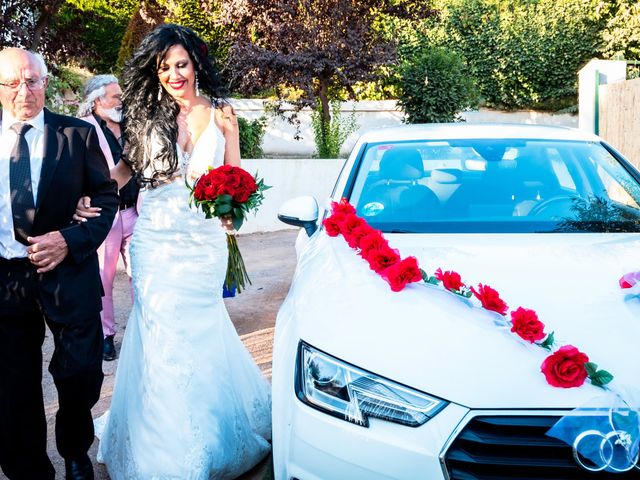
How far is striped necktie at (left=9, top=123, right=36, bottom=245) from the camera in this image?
3.16 metres

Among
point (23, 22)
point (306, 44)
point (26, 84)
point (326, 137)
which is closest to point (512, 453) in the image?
point (26, 84)

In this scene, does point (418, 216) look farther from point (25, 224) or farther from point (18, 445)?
point (18, 445)

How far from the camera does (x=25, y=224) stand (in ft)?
10.4

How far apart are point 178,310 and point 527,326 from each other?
1.88 m

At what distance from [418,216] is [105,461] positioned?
1978 millimetres

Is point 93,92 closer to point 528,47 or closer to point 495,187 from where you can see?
point 495,187

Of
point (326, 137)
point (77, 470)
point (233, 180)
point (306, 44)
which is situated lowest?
point (326, 137)

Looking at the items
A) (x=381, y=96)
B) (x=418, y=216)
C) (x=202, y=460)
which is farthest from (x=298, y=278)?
(x=381, y=96)

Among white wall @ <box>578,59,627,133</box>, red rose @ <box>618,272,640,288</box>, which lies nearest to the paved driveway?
red rose @ <box>618,272,640,288</box>

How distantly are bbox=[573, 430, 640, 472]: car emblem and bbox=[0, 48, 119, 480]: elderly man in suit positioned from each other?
2.14 metres

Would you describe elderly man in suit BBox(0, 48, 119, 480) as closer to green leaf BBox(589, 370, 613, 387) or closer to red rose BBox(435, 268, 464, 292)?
red rose BBox(435, 268, 464, 292)

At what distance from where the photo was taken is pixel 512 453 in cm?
214

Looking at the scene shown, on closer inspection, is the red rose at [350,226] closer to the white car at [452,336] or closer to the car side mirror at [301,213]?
the white car at [452,336]

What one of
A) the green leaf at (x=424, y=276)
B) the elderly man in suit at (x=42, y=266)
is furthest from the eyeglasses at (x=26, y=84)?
the green leaf at (x=424, y=276)
